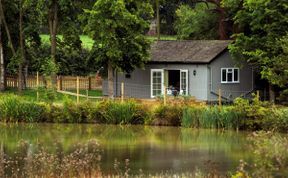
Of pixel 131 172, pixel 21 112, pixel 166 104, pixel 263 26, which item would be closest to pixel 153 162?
pixel 131 172

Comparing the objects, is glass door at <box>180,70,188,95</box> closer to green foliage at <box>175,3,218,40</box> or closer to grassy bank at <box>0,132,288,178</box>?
green foliage at <box>175,3,218,40</box>

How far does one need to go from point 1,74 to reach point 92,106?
14958 millimetres

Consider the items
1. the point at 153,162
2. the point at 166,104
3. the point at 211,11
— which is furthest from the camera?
the point at 211,11

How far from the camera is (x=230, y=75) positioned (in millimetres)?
47500

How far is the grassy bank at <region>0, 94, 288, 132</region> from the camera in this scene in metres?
33.9

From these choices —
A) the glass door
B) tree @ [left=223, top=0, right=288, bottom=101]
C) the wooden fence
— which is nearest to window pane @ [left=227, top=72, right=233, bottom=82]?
the glass door

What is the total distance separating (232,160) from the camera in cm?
2355

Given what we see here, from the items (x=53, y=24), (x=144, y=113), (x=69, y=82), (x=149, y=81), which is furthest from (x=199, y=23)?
(x=144, y=113)

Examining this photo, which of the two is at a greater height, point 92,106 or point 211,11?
point 211,11

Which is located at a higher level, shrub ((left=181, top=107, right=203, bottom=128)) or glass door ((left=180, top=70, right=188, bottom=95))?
glass door ((left=180, top=70, right=188, bottom=95))

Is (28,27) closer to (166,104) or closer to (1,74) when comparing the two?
(1,74)

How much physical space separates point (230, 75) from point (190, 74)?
3.04 metres

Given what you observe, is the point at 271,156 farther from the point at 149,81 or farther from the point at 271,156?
the point at 149,81

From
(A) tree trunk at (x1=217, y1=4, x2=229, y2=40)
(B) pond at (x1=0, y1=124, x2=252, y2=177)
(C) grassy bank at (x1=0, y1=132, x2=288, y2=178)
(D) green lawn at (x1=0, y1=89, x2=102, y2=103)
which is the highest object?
(A) tree trunk at (x1=217, y1=4, x2=229, y2=40)
